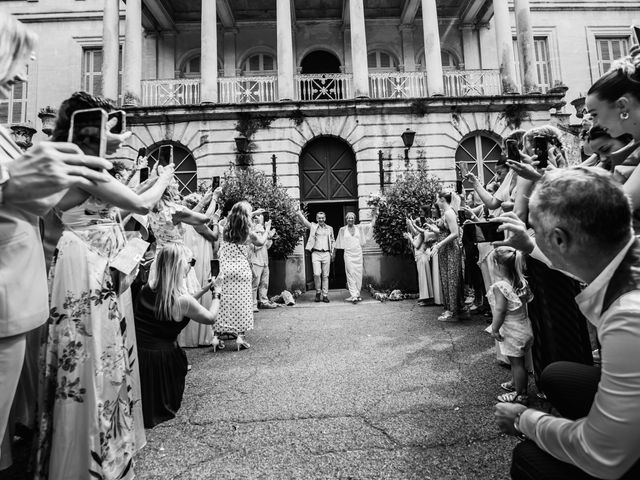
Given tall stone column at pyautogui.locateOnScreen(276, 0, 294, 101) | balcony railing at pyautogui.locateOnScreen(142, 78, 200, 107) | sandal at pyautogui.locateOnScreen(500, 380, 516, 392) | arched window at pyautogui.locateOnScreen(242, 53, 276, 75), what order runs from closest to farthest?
sandal at pyautogui.locateOnScreen(500, 380, 516, 392) < tall stone column at pyautogui.locateOnScreen(276, 0, 294, 101) < balcony railing at pyautogui.locateOnScreen(142, 78, 200, 107) < arched window at pyautogui.locateOnScreen(242, 53, 276, 75)

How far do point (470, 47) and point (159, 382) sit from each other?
19353mm

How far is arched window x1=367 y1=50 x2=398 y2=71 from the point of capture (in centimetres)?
1703

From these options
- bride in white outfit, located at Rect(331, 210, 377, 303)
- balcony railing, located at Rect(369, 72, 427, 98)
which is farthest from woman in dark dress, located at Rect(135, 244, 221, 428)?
balcony railing, located at Rect(369, 72, 427, 98)

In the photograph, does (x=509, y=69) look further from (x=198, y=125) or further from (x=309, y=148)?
(x=198, y=125)

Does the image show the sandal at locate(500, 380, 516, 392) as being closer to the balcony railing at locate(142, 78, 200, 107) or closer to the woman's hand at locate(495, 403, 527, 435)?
the woman's hand at locate(495, 403, 527, 435)

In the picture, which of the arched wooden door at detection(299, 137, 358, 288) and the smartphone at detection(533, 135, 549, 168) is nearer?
the smartphone at detection(533, 135, 549, 168)

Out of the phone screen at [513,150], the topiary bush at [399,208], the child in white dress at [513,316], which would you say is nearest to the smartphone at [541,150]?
the phone screen at [513,150]

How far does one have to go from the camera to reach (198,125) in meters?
13.1

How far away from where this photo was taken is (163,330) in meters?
3.05

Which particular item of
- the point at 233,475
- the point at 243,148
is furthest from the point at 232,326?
the point at 243,148

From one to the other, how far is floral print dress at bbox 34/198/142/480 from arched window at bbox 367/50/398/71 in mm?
17334

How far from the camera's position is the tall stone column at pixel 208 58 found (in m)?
13.2

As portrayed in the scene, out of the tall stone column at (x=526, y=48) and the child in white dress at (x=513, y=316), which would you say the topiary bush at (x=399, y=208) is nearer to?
the child in white dress at (x=513, y=316)

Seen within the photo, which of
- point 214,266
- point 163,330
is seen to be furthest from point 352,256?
point 163,330
